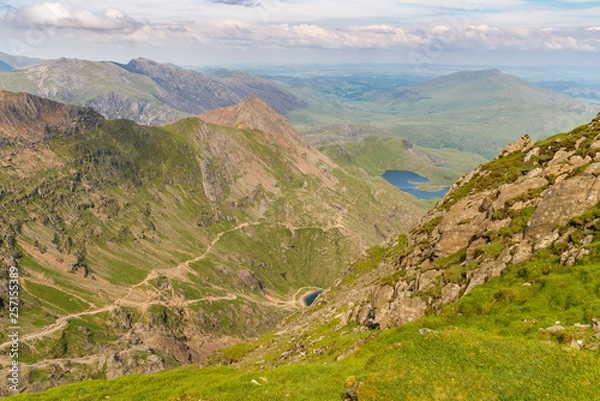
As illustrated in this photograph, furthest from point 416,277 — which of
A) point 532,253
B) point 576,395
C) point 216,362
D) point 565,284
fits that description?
point 216,362

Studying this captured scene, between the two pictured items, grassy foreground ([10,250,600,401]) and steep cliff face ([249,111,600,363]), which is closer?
grassy foreground ([10,250,600,401])

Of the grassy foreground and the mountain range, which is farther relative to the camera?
the mountain range

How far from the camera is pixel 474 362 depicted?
29062 millimetres

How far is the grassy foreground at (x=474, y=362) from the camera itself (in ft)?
84.5

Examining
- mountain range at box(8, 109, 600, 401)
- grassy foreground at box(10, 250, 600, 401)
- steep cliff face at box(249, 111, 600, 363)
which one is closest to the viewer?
grassy foreground at box(10, 250, 600, 401)

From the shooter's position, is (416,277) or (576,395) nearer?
(576,395)

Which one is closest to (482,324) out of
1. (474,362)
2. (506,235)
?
(474,362)

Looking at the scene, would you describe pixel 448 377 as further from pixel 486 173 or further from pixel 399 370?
pixel 486 173

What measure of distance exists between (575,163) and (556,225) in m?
21.1

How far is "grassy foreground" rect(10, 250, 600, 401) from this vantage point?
25.8 meters

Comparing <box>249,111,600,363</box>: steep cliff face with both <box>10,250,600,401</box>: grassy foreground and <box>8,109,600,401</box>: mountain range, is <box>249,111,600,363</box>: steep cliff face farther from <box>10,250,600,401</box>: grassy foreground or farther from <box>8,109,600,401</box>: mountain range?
<box>10,250,600,401</box>: grassy foreground

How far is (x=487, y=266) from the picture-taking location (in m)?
46.2

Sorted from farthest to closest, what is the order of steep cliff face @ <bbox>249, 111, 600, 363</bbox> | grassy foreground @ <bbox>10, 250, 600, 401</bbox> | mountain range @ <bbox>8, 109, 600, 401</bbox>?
steep cliff face @ <bbox>249, 111, 600, 363</bbox> < mountain range @ <bbox>8, 109, 600, 401</bbox> < grassy foreground @ <bbox>10, 250, 600, 401</bbox>

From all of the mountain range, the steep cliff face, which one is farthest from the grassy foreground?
the steep cliff face
